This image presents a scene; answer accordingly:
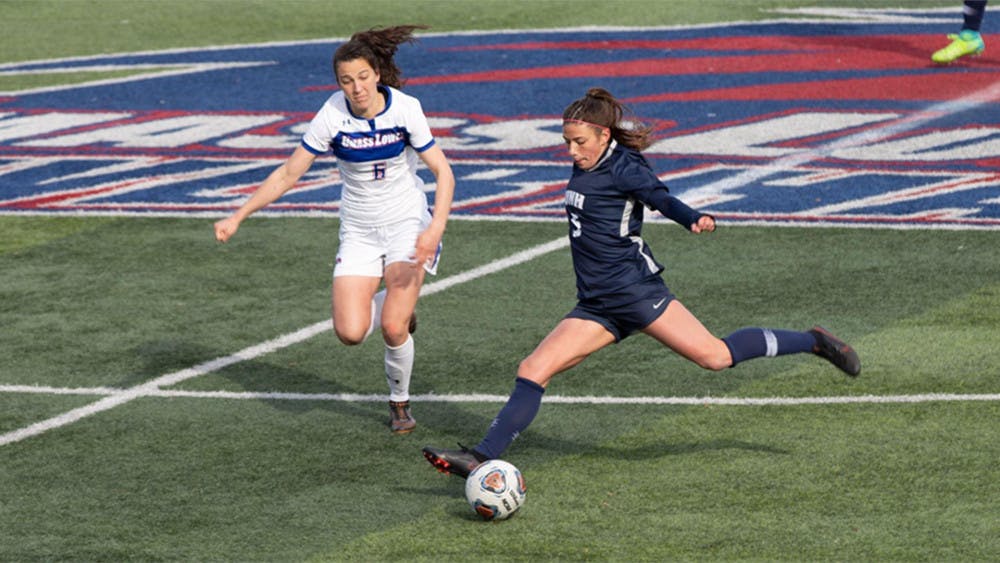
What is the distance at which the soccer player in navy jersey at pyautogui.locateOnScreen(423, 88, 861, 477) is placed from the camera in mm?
8133

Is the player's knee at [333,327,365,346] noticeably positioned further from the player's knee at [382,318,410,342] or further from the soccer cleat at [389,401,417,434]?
the soccer cleat at [389,401,417,434]

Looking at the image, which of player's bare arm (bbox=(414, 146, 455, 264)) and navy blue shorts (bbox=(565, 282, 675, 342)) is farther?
player's bare arm (bbox=(414, 146, 455, 264))

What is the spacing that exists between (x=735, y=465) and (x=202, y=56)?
17.8m

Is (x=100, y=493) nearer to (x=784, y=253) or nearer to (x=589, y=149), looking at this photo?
(x=589, y=149)

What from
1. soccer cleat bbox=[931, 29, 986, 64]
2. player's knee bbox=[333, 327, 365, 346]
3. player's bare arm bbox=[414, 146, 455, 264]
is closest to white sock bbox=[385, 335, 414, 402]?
player's knee bbox=[333, 327, 365, 346]

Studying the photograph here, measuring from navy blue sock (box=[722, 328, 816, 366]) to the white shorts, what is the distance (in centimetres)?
181

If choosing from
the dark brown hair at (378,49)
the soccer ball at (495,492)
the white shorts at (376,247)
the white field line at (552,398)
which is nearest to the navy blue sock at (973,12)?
the white field line at (552,398)

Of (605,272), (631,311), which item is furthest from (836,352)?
(605,272)

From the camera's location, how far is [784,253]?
13.4 m

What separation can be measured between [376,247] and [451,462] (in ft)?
6.43

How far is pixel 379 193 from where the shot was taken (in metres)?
9.48

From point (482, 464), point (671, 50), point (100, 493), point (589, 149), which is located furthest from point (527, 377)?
point (671, 50)

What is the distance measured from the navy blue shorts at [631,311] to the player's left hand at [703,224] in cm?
55

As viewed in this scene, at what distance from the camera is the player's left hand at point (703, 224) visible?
7.72m
